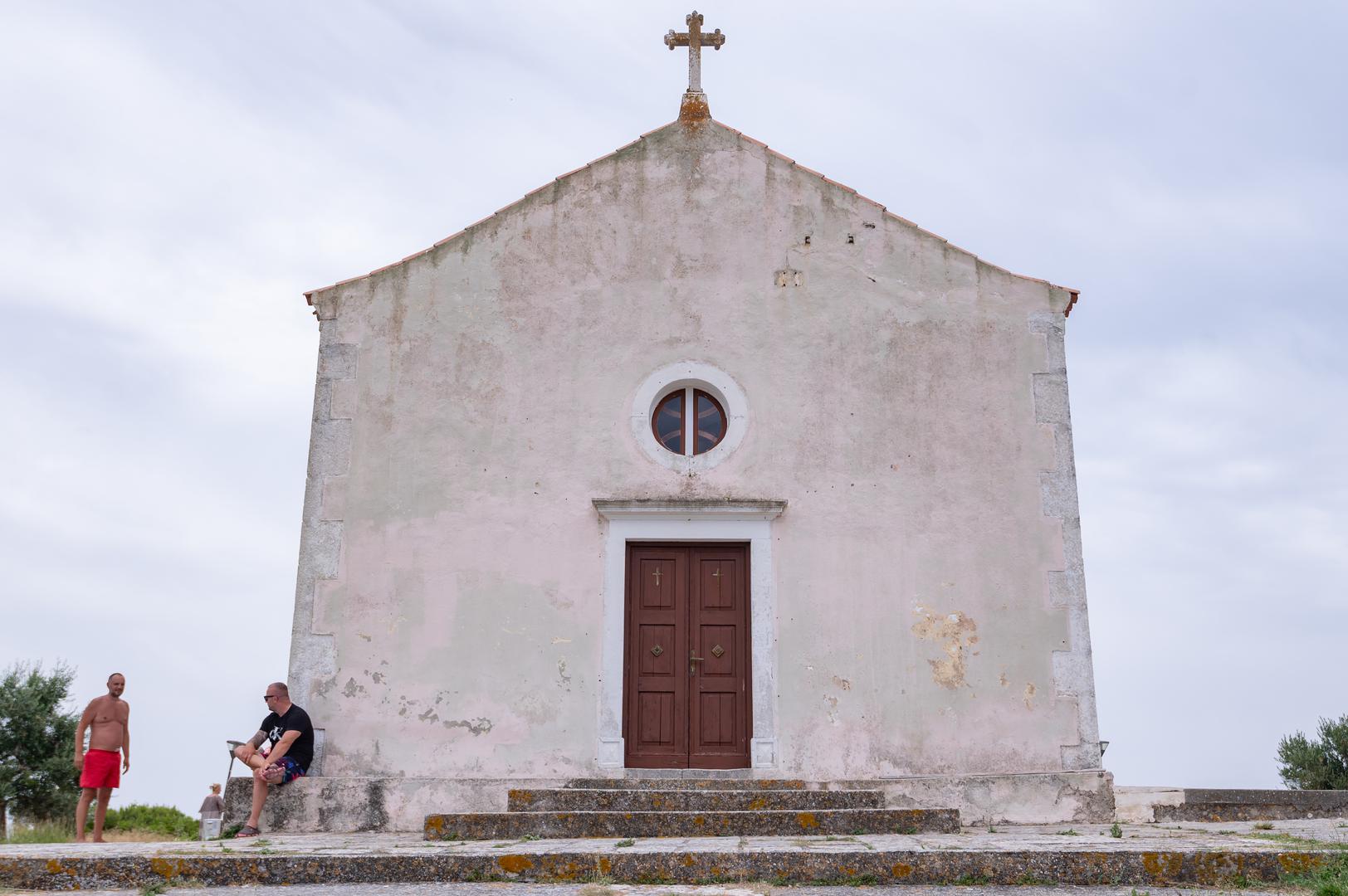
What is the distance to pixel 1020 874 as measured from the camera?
640cm

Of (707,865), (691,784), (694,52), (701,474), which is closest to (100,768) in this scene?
(691,784)

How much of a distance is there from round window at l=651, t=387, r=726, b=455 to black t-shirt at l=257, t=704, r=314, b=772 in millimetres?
3886

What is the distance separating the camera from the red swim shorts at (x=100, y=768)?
996cm

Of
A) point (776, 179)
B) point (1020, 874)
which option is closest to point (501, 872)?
point (1020, 874)

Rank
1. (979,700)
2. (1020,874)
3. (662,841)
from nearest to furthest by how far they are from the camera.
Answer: (1020,874) < (662,841) < (979,700)

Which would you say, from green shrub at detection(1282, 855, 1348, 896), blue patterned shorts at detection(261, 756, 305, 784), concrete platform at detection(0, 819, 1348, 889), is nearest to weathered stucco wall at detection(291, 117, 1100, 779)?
blue patterned shorts at detection(261, 756, 305, 784)

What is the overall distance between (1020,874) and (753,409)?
5.34 meters

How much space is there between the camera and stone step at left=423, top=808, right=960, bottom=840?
810cm

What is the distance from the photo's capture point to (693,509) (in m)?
10.6

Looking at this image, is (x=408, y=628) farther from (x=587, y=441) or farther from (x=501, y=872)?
(x=501, y=872)

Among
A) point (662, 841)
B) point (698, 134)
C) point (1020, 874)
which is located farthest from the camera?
point (698, 134)

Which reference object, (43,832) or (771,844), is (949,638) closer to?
(771,844)

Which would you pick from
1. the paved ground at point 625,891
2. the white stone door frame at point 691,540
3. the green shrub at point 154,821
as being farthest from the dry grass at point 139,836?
the paved ground at point 625,891

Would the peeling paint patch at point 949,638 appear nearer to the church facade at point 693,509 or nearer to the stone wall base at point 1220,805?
the church facade at point 693,509
